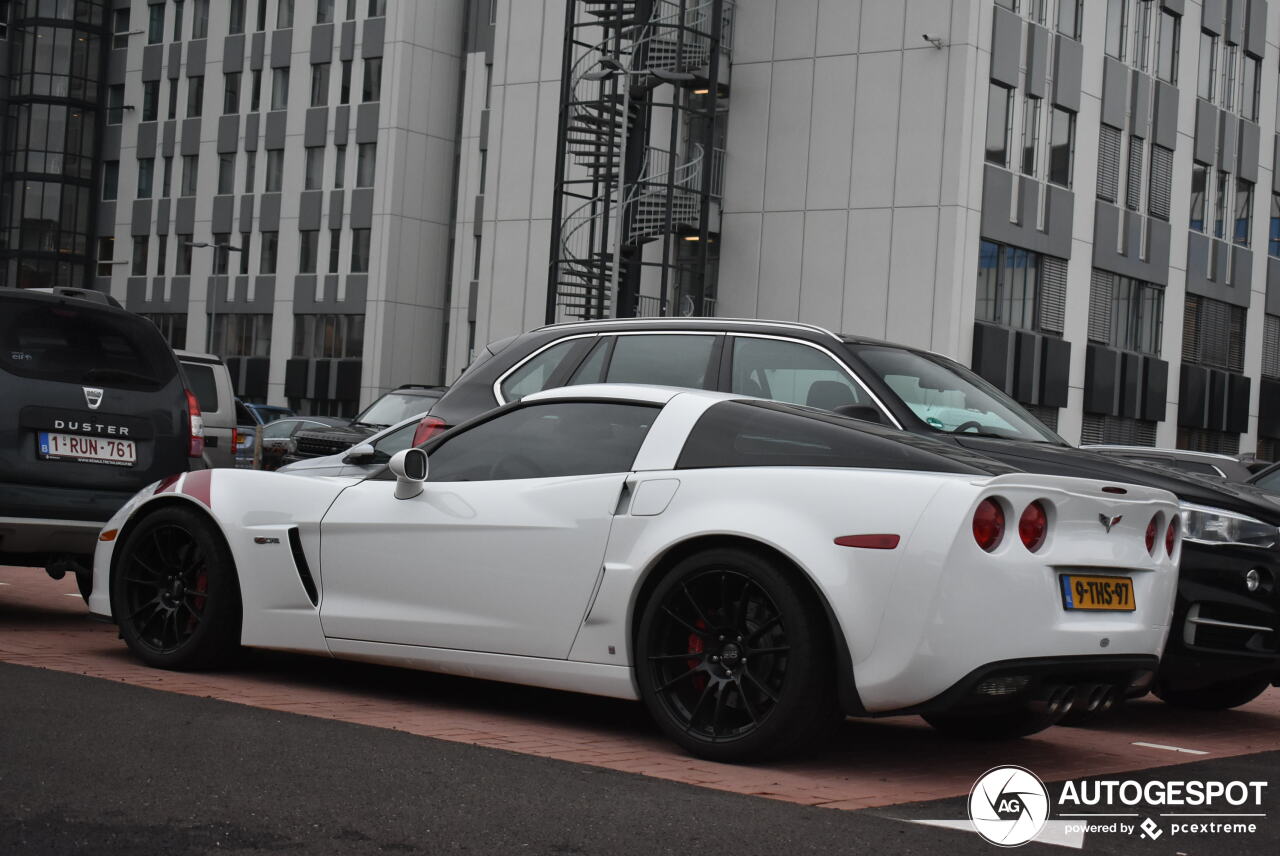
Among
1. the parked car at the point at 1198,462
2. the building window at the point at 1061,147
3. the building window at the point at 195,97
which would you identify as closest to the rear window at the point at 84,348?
the parked car at the point at 1198,462

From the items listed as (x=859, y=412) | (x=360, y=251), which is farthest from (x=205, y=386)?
(x=360, y=251)

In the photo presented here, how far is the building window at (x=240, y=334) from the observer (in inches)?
2188

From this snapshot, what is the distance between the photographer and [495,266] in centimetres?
3722

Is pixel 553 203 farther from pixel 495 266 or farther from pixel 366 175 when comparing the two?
pixel 366 175

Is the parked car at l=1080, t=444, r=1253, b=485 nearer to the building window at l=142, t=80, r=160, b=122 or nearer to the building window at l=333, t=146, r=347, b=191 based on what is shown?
the building window at l=333, t=146, r=347, b=191

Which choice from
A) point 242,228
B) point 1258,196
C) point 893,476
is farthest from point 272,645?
point 242,228

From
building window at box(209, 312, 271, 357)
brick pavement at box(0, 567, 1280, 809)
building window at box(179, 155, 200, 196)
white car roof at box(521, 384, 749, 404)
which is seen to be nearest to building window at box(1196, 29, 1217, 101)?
building window at box(209, 312, 271, 357)

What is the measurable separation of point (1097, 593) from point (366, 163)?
161 ft

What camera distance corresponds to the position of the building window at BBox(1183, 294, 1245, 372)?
39.2m

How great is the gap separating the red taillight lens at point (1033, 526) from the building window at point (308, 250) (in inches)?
1977

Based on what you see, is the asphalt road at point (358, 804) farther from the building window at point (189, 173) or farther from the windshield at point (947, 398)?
the building window at point (189, 173)

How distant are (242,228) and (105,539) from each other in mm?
50140

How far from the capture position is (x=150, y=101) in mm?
60156

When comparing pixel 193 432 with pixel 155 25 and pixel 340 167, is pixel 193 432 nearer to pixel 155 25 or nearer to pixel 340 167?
pixel 340 167
